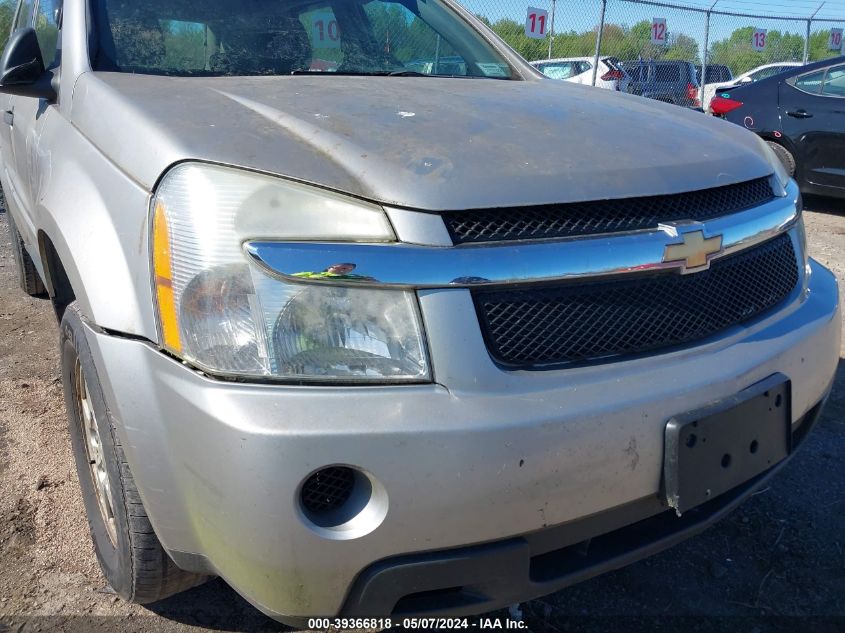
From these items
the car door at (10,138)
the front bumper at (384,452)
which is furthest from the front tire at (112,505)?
the car door at (10,138)

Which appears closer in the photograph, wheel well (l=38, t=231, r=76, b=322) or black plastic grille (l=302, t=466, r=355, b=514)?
black plastic grille (l=302, t=466, r=355, b=514)

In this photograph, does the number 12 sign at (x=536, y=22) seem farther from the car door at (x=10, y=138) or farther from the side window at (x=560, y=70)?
the car door at (x=10, y=138)

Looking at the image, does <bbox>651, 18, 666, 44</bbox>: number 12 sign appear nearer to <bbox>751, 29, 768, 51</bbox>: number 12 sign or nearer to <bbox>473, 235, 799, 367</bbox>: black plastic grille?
<bbox>751, 29, 768, 51</bbox>: number 12 sign

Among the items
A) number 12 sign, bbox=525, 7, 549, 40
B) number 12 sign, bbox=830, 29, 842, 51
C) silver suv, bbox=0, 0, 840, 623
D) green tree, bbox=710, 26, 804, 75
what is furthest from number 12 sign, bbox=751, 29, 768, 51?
silver suv, bbox=0, 0, 840, 623

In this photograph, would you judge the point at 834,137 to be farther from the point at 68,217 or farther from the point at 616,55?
the point at 616,55

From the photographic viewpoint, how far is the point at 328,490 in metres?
1.46

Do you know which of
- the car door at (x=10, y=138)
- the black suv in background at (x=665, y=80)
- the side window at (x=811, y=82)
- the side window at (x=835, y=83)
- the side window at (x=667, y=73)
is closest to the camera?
the car door at (x=10, y=138)

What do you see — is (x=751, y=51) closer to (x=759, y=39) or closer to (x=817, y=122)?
(x=759, y=39)

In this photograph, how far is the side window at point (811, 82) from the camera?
7312 millimetres

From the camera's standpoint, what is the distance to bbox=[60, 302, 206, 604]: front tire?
5.59 feet

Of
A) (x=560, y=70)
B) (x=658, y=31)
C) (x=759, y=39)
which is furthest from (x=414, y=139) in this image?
(x=759, y=39)

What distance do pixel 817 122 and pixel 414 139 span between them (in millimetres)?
6611

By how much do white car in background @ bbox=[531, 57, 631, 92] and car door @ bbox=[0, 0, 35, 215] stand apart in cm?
1095

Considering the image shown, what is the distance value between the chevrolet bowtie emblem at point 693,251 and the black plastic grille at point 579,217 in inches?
2.6
